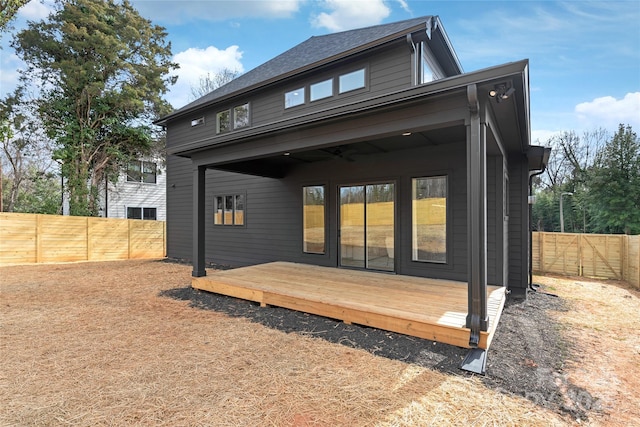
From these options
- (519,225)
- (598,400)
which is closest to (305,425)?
(598,400)

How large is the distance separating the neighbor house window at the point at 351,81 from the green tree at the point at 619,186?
539 inches

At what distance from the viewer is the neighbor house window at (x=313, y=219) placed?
23.5ft

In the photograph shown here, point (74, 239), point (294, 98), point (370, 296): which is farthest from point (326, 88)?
point (74, 239)

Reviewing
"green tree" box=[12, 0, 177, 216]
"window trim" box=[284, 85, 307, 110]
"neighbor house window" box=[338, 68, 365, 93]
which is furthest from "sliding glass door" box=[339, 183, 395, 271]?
"green tree" box=[12, 0, 177, 216]

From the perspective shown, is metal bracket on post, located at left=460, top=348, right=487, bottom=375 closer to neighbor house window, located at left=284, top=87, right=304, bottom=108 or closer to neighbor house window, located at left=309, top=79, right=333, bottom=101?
neighbor house window, located at left=309, top=79, right=333, bottom=101

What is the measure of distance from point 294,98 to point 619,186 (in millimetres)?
14826

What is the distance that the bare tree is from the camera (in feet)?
64.1

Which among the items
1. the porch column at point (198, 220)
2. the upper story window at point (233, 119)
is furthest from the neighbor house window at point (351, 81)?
the porch column at point (198, 220)

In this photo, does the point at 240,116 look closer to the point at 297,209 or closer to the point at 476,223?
the point at 297,209

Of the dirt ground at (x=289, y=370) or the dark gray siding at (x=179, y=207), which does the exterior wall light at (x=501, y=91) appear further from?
the dark gray siding at (x=179, y=207)

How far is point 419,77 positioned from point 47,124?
1452cm

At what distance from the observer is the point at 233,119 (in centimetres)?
953

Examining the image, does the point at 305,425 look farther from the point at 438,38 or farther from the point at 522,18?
the point at 522,18

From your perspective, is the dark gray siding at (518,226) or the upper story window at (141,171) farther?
the upper story window at (141,171)
